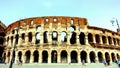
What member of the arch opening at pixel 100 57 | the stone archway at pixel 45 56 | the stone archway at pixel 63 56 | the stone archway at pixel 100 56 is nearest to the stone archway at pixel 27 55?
the stone archway at pixel 45 56

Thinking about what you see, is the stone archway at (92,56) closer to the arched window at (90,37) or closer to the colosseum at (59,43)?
the colosseum at (59,43)

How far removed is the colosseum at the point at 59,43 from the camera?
27.9 m

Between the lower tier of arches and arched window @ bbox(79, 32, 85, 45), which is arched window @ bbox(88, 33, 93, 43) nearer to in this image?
arched window @ bbox(79, 32, 85, 45)

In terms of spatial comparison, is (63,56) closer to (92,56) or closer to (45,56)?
(45,56)

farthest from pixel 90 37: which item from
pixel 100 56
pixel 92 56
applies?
pixel 100 56

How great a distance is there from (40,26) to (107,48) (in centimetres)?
1302

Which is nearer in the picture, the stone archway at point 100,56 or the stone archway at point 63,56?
the stone archway at point 63,56

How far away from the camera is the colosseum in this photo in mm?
27891

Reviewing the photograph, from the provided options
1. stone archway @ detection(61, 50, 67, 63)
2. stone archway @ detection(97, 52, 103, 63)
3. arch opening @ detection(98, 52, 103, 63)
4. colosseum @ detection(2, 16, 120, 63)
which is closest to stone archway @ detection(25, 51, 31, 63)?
colosseum @ detection(2, 16, 120, 63)

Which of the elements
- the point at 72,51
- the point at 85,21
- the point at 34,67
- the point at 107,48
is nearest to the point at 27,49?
the point at 72,51

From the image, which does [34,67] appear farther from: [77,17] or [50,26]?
[77,17]

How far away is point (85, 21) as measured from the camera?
3062cm

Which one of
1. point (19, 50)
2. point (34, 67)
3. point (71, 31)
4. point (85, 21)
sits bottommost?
point (34, 67)

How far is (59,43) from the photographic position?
27.9 meters
